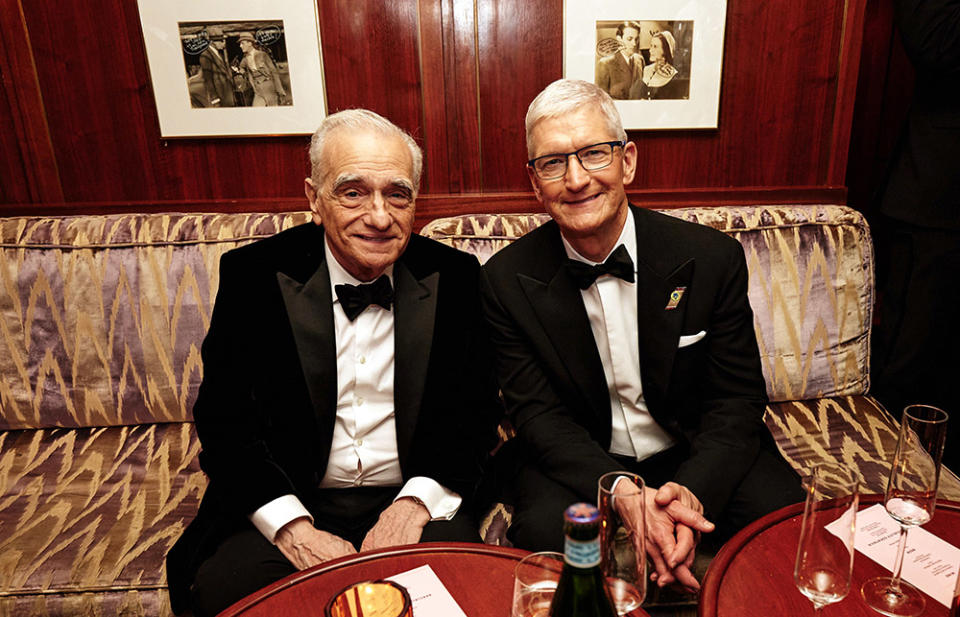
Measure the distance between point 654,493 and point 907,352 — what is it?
5.56 ft

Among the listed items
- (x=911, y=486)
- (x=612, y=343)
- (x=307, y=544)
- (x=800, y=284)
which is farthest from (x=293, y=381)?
(x=800, y=284)

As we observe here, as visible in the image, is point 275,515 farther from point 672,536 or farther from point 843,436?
point 843,436

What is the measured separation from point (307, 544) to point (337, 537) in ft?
0.24

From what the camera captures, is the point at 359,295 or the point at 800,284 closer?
the point at 359,295

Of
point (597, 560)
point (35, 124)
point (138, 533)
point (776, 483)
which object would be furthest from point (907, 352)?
point (35, 124)

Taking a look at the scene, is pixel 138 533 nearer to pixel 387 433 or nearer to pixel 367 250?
pixel 387 433

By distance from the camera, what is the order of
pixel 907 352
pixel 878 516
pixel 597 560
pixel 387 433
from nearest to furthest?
1. pixel 597 560
2. pixel 878 516
3. pixel 387 433
4. pixel 907 352

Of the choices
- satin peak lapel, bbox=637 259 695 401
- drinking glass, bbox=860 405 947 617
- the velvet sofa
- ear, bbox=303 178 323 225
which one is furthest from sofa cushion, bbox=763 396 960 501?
ear, bbox=303 178 323 225

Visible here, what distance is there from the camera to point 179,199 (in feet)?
9.04

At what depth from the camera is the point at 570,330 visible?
1.76 m

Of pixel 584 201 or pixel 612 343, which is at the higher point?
pixel 584 201

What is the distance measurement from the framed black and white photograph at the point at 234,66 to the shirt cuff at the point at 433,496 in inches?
65.1

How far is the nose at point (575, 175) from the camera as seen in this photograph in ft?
5.32

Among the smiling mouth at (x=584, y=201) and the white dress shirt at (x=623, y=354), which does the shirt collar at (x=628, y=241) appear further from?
the smiling mouth at (x=584, y=201)
